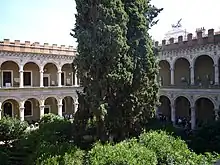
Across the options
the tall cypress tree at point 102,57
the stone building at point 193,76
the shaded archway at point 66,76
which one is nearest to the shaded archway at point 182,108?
the stone building at point 193,76

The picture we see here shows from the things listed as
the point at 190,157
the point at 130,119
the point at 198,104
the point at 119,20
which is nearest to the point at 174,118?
the point at 198,104

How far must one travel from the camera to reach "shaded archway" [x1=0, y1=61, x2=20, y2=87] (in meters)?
28.1

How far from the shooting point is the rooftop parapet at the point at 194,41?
926 inches

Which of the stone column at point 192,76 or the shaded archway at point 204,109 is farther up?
the stone column at point 192,76

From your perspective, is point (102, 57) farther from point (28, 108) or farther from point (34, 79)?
point (28, 108)

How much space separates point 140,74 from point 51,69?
1912 cm

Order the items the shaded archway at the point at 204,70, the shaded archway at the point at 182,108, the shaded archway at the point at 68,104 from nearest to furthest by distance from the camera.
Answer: the shaded archway at the point at 204,70
the shaded archway at the point at 182,108
the shaded archway at the point at 68,104

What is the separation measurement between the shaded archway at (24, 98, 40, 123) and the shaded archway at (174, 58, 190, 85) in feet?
51.0

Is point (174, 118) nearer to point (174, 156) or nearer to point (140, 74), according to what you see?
point (140, 74)

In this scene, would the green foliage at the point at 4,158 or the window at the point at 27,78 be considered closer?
the green foliage at the point at 4,158

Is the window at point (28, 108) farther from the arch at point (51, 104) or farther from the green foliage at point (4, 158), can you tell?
the green foliage at point (4, 158)

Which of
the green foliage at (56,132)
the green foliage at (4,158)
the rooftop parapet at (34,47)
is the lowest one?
the green foliage at (4,158)

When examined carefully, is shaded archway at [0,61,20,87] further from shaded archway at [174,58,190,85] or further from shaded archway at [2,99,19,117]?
shaded archway at [174,58,190,85]

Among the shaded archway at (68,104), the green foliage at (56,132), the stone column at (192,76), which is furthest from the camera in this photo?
the shaded archway at (68,104)
